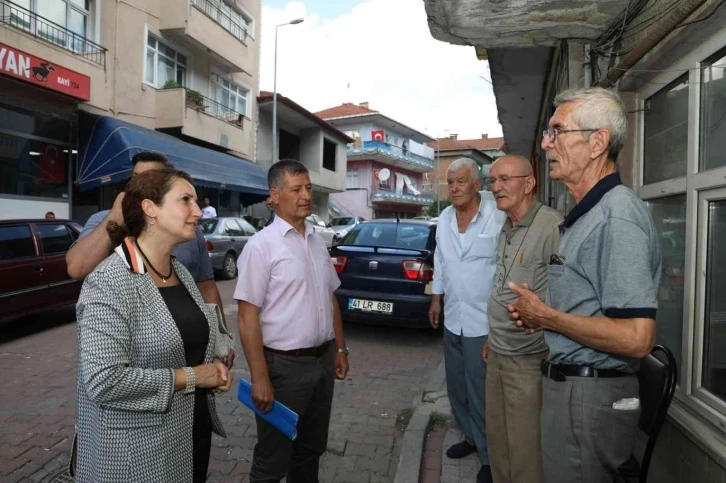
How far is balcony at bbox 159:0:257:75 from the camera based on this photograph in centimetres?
1587

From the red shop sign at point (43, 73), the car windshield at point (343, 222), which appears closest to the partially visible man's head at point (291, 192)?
the red shop sign at point (43, 73)

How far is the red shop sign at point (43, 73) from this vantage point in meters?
10.2

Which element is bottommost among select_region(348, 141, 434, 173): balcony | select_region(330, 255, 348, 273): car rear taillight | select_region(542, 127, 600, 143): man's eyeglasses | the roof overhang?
select_region(330, 255, 348, 273): car rear taillight

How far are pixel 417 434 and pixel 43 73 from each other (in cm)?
1181

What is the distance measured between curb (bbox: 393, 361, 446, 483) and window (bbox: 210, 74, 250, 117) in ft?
57.5

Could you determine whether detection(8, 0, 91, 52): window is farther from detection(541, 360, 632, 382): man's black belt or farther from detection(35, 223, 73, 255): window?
detection(541, 360, 632, 382): man's black belt

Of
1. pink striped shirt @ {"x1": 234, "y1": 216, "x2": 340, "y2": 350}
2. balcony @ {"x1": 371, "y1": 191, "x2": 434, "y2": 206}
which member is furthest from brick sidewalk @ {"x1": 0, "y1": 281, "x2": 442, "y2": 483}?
balcony @ {"x1": 371, "y1": 191, "x2": 434, "y2": 206}

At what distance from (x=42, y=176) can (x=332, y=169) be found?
2076 centimetres

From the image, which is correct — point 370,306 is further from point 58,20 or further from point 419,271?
point 58,20

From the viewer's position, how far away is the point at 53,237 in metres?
7.31

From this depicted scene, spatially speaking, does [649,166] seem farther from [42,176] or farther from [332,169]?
[332,169]

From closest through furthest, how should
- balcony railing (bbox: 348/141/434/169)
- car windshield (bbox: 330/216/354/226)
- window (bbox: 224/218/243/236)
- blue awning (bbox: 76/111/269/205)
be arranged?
A: window (bbox: 224/218/243/236) → blue awning (bbox: 76/111/269/205) → car windshield (bbox: 330/216/354/226) → balcony railing (bbox: 348/141/434/169)

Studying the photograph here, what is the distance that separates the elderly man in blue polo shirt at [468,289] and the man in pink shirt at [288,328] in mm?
1038

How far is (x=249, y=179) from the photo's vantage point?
62.9ft
